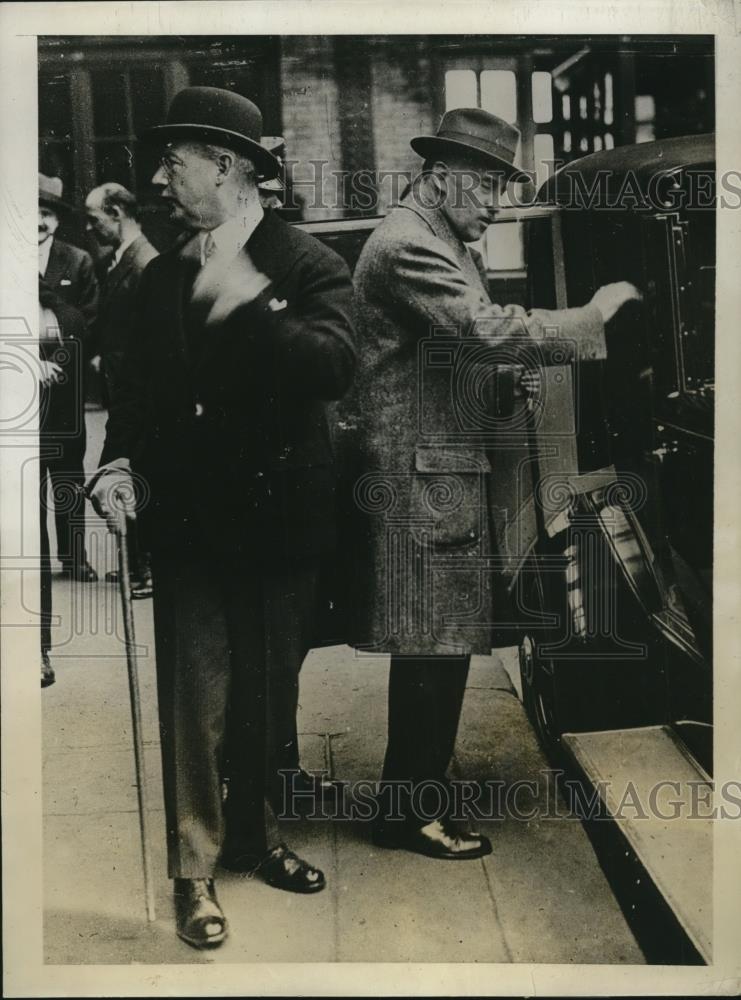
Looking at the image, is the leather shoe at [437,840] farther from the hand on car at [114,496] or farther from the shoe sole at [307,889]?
the hand on car at [114,496]

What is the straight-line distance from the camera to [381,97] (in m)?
2.88

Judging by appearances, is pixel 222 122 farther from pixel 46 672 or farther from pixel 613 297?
pixel 46 672

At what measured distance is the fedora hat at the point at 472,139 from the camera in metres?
2.88

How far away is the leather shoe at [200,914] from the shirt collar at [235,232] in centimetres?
172

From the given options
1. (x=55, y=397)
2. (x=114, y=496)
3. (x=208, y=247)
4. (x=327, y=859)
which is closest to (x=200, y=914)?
(x=327, y=859)

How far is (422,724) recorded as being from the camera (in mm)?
2963

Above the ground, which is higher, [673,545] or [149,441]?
[149,441]

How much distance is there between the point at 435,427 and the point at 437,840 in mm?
1143

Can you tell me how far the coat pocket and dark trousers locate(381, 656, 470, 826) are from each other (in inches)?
13.8

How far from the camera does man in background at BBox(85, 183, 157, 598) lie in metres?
2.90

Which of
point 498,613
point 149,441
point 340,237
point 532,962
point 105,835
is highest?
point 340,237

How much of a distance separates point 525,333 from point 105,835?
5.99 ft

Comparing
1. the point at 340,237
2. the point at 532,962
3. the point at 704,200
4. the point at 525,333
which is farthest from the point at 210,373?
the point at 532,962

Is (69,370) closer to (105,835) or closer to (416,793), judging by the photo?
(105,835)
